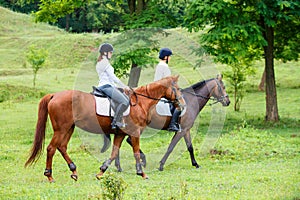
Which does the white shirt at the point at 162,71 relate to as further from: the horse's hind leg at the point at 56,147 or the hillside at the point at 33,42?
the hillside at the point at 33,42

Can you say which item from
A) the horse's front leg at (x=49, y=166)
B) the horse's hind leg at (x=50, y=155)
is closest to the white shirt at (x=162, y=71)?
the horse's hind leg at (x=50, y=155)

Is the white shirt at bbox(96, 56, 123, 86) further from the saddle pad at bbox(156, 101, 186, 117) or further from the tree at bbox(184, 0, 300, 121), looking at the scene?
the tree at bbox(184, 0, 300, 121)

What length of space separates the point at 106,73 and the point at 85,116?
1.04 m

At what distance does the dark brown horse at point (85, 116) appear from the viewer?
460 inches

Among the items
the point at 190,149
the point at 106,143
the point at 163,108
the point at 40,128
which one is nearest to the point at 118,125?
the point at 40,128

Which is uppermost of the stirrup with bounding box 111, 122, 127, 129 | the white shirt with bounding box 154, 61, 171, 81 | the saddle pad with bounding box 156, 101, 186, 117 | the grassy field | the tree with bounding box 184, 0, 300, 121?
the tree with bounding box 184, 0, 300, 121

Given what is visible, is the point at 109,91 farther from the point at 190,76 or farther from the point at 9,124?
the point at 190,76

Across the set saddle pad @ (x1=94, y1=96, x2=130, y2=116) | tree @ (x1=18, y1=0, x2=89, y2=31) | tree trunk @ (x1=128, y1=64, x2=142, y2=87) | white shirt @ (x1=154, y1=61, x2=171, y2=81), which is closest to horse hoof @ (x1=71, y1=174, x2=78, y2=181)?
saddle pad @ (x1=94, y1=96, x2=130, y2=116)

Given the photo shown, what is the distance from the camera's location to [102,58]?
12008 millimetres

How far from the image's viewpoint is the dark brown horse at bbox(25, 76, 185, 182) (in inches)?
460

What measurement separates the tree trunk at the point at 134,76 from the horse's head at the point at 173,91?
9.07 m

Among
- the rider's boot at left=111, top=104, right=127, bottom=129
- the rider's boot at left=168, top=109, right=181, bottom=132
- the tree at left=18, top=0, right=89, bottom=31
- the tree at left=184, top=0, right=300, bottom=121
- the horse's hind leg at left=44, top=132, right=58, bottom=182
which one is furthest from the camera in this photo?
the tree at left=18, top=0, right=89, bottom=31

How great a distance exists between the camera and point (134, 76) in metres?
22.4

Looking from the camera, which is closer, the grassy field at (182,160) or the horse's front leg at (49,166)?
the grassy field at (182,160)
